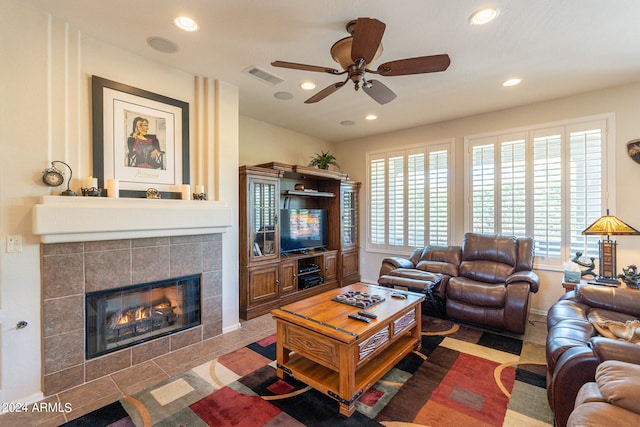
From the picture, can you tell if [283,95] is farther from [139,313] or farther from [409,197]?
[139,313]

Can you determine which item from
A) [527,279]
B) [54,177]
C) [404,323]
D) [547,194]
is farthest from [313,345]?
[547,194]

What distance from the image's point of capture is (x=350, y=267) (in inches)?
220

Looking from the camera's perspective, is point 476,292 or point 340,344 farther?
point 476,292

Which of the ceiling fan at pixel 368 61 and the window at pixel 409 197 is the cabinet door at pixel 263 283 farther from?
the ceiling fan at pixel 368 61

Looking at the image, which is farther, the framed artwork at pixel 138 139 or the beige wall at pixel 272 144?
the beige wall at pixel 272 144

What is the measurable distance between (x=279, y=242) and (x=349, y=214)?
181cm

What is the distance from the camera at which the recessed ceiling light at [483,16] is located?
85.7 inches

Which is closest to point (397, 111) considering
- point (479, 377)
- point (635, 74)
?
point (635, 74)

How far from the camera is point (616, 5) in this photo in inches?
82.7

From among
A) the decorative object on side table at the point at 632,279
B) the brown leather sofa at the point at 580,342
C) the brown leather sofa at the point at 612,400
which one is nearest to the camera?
the brown leather sofa at the point at 612,400

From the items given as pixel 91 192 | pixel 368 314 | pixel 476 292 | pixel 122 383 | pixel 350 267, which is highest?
pixel 91 192

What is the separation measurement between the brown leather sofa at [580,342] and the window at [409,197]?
7.51ft

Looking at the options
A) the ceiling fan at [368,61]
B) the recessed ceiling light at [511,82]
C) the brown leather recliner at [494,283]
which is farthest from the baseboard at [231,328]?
the recessed ceiling light at [511,82]

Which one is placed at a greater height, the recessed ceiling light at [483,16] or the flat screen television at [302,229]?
the recessed ceiling light at [483,16]
